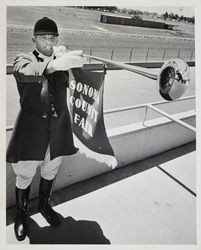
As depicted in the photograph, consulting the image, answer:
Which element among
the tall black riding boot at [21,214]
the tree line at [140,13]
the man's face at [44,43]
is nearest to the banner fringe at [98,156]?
the tall black riding boot at [21,214]

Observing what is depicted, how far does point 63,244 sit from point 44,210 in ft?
0.91

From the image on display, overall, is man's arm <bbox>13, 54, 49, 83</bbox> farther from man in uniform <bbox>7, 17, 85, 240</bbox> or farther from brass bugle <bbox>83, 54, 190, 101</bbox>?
brass bugle <bbox>83, 54, 190, 101</bbox>

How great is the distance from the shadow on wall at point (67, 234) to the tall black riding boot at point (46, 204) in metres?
0.05

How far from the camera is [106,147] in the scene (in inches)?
75.8

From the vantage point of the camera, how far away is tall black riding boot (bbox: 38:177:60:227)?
1.99 metres

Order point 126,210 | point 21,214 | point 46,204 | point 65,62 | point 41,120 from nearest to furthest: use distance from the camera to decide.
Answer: point 65,62
point 41,120
point 21,214
point 46,204
point 126,210

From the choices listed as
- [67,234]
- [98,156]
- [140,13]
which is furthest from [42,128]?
[140,13]

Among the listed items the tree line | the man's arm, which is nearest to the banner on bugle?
the man's arm

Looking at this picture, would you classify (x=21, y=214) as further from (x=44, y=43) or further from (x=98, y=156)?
(x=44, y=43)

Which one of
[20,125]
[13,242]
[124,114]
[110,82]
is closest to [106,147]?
[20,125]

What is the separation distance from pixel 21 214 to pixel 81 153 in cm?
64

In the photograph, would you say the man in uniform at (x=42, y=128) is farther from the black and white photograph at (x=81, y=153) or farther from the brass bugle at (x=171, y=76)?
the brass bugle at (x=171, y=76)

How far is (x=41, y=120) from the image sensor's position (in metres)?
1.79

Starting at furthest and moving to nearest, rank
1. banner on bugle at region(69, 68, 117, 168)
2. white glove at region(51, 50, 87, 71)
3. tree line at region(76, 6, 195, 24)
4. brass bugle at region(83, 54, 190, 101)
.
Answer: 1. tree line at region(76, 6, 195, 24)
2. banner on bugle at region(69, 68, 117, 168)
3. brass bugle at region(83, 54, 190, 101)
4. white glove at region(51, 50, 87, 71)
